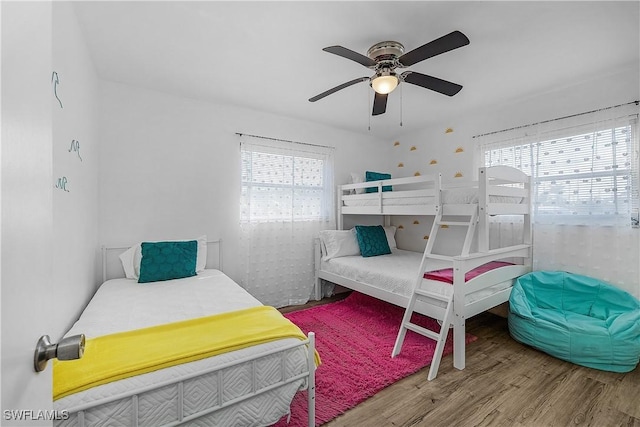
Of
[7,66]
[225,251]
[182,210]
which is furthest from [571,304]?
[182,210]

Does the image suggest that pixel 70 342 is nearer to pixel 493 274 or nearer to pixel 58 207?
pixel 58 207

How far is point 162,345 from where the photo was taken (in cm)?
134

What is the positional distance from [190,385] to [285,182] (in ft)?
8.65

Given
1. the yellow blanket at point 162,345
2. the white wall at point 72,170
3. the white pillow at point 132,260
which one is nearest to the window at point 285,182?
the white pillow at point 132,260

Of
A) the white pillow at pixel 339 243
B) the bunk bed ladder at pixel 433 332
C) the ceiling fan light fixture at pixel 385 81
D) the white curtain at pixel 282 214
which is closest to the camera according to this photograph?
the ceiling fan light fixture at pixel 385 81

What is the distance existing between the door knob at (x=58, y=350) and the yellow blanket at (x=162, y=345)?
27.2 inches

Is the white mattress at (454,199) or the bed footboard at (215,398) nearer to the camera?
the bed footboard at (215,398)

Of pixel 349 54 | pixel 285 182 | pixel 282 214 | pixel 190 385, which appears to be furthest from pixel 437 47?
pixel 282 214

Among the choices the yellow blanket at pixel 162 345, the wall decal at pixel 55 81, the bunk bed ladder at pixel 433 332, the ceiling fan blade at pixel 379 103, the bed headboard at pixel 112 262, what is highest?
the ceiling fan blade at pixel 379 103

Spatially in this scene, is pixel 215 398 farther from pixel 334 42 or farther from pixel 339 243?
pixel 339 243

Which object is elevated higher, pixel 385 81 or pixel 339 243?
pixel 385 81

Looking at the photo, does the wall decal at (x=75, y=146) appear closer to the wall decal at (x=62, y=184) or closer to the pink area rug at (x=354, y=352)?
the wall decal at (x=62, y=184)

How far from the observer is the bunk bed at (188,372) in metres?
1.08

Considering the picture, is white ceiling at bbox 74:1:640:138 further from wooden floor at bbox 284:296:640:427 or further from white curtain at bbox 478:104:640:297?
wooden floor at bbox 284:296:640:427
